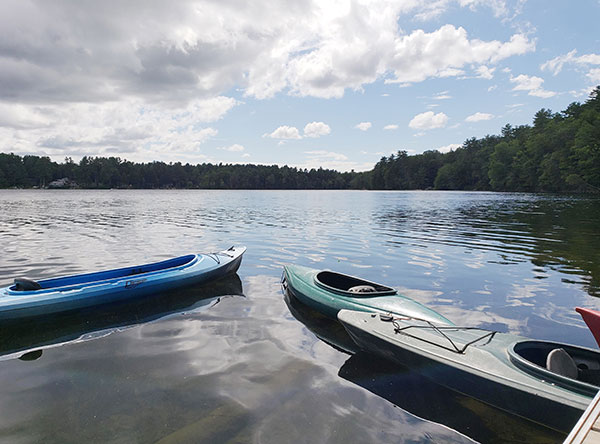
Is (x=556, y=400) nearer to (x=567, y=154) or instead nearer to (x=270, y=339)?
(x=270, y=339)

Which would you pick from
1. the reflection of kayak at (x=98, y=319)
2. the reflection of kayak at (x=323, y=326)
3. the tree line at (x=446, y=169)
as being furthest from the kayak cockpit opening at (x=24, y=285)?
the tree line at (x=446, y=169)

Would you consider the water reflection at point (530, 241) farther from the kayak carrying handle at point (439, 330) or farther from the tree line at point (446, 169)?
the tree line at point (446, 169)

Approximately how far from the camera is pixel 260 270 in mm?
13234

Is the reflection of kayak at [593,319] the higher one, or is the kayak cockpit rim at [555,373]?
the reflection of kayak at [593,319]

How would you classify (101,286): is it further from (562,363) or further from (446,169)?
(446,169)

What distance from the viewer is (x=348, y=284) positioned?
9.67 metres

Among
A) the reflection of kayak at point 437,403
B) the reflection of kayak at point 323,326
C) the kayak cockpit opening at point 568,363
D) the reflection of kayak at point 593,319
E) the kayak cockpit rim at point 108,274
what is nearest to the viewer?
the reflection of kayak at point 437,403

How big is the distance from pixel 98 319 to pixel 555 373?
8.76 m

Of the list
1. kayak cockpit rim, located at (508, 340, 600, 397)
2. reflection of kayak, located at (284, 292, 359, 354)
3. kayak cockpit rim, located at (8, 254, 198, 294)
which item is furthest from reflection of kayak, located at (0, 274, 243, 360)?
kayak cockpit rim, located at (508, 340, 600, 397)

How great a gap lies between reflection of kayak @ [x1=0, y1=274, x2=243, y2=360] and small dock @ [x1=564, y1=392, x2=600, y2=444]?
7645mm

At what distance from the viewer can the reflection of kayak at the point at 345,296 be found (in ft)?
24.1

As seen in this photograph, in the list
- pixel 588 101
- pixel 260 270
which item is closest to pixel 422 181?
pixel 588 101

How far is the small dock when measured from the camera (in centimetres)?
282

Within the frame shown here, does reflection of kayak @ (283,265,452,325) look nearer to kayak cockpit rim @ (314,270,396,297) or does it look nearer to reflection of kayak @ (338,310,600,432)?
kayak cockpit rim @ (314,270,396,297)
